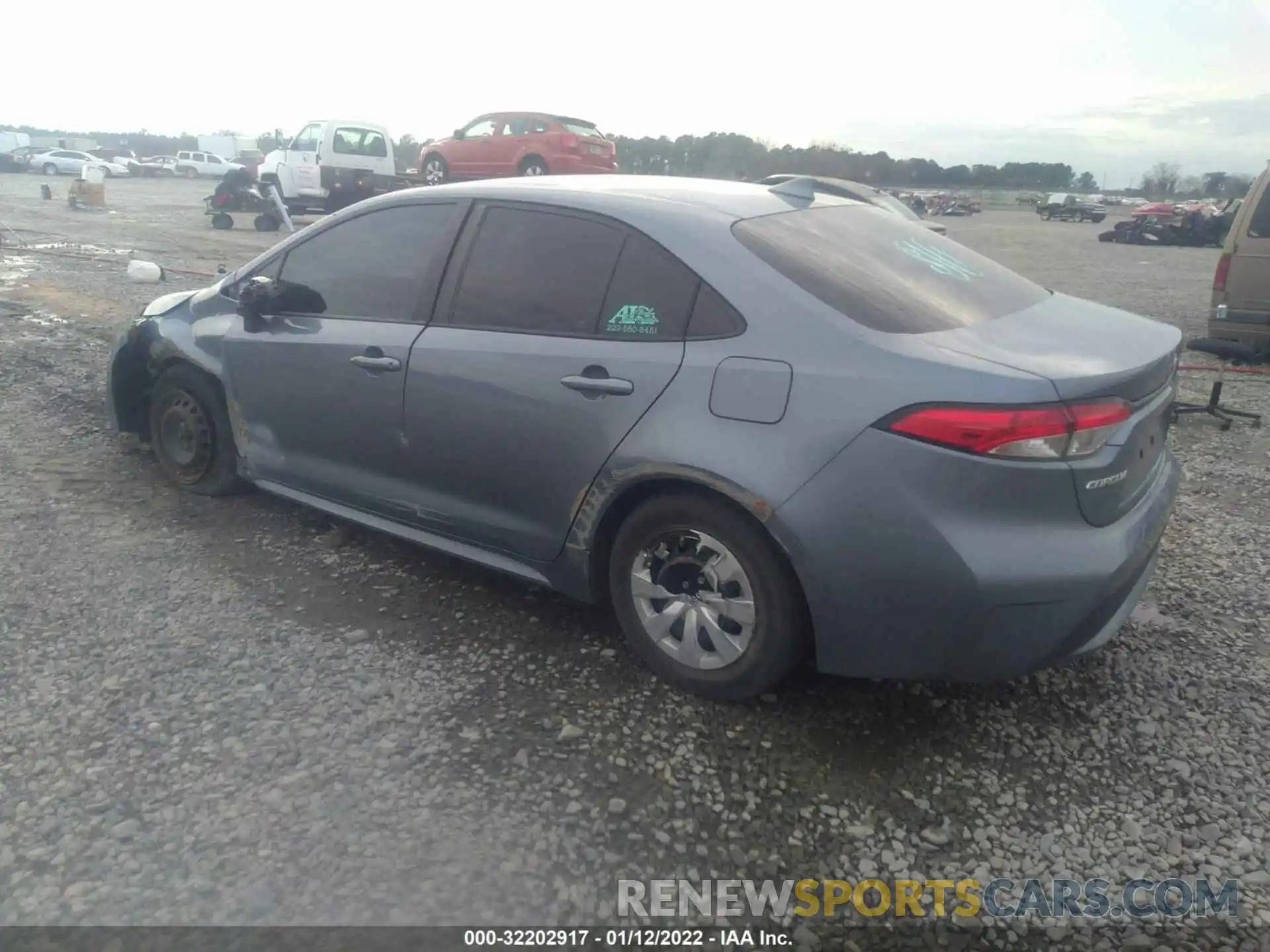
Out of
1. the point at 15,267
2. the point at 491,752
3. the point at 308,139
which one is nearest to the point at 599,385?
the point at 491,752

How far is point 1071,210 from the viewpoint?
149 ft

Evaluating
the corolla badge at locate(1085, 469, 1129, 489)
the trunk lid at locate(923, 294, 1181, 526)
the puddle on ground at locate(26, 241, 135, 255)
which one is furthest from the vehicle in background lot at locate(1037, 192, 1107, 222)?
the corolla badge at locate(1085, 469, 1129, 489)

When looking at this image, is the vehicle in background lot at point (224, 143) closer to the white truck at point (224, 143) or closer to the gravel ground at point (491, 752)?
the white truck at point (224, 143)

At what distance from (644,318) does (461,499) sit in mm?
996

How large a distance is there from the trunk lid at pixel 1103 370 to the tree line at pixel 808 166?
98.6 inches

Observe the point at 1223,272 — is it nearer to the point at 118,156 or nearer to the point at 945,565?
the point at 945,565

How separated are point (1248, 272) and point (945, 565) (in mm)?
7865

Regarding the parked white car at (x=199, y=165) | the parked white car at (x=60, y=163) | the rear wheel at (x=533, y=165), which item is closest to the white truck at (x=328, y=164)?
the rear wheel at (x=533, y=165)

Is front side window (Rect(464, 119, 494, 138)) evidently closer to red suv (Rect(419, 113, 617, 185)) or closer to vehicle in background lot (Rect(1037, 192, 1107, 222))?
red suv (Rect(419, 113, 617, 185))

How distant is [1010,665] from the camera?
2.66 metres

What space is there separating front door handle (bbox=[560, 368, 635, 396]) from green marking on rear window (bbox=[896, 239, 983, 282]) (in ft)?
3.81

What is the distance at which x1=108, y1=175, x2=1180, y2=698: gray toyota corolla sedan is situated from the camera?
8.39 ft

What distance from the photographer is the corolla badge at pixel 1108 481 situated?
2582mm

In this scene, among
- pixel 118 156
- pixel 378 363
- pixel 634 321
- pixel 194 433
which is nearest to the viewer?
pixel 634 321
